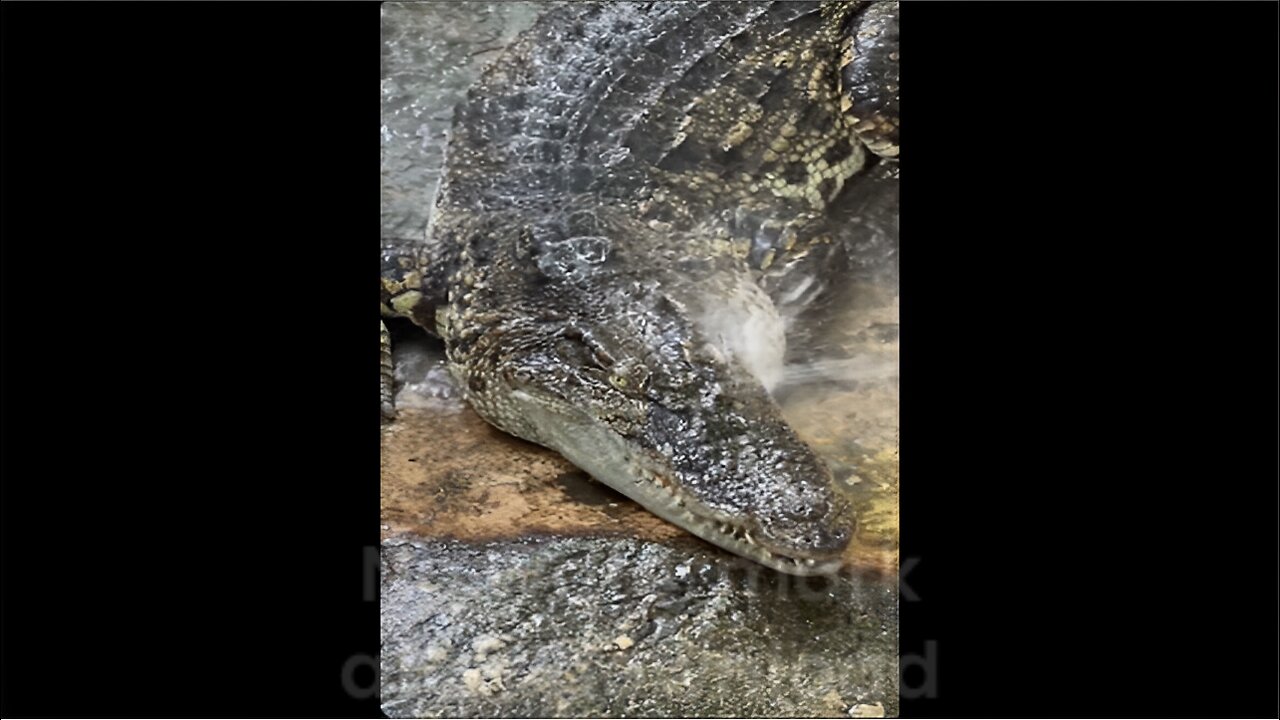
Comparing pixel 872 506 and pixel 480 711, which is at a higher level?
pixel 872 506

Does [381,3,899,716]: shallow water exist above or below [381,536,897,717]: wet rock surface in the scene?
above

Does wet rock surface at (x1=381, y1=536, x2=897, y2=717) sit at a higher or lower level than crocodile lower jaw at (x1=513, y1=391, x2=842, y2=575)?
lower

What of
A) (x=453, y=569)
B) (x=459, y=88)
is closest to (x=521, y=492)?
(x=453, y=569)

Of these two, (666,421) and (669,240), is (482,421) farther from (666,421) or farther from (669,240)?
(669,240)

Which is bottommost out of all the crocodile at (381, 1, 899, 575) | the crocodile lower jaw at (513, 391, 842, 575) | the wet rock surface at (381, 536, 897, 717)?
the wet rock surface at (381, 536, 897, 717)

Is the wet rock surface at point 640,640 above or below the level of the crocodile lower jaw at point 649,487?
below

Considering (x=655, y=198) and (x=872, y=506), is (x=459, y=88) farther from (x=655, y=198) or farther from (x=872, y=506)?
(x=872, y=506)

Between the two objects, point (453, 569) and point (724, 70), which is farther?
point (724, 70)
